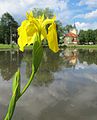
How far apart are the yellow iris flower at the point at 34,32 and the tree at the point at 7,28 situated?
6282cm

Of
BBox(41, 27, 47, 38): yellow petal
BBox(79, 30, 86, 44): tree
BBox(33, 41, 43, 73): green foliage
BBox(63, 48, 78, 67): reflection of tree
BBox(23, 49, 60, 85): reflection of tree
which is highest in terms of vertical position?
BBox(79, 30, 86, 44): tree

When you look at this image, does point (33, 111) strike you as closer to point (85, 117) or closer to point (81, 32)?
point (85, 117)

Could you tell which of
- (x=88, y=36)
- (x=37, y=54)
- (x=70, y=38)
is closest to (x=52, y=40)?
(x=37, y=54)

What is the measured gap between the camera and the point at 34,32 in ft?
3.05

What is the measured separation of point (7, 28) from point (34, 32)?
212ft

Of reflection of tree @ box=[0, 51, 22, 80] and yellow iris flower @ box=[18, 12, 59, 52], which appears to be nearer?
yellow iris flower @ box=[18, 12, 59, 52]

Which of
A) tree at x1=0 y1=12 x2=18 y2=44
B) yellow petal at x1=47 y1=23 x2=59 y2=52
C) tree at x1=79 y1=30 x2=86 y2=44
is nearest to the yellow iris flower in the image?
yellow petal at x1=47 y1=23 x2=59 y2=52

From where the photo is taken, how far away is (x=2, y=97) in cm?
699

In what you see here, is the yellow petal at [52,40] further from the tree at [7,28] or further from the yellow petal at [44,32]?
the tree at [7,28]

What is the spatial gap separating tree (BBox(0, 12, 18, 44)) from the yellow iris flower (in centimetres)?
6282

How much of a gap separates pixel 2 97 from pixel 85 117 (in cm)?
226

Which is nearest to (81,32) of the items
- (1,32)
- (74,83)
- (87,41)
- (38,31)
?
(87,41)

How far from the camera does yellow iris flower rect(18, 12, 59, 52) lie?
2.85ft

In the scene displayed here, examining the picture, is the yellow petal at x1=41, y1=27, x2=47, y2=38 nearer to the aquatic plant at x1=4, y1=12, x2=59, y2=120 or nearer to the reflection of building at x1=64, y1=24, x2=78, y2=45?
the aquatic plant at x1=4, y1=12, x2=59, y2=120
